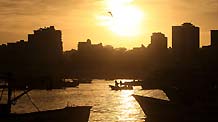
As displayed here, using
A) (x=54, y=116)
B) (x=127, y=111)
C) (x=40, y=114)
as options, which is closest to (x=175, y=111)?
(x=54, y=116)

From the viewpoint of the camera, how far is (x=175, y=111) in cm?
6562

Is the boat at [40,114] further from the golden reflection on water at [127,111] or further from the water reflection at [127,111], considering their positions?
the golden reflection on water at [127,111]

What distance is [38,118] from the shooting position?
49.4m

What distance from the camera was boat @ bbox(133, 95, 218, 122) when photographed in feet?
203

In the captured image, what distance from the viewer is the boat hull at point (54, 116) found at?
157ft

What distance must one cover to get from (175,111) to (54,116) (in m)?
19.3

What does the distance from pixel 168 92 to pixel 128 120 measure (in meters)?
8.52

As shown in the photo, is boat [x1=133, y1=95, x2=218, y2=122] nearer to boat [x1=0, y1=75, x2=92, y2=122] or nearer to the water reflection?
boat [x1=0, y1=75, x2=92, y2=122]

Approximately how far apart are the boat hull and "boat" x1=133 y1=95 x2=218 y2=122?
14358 millimetres

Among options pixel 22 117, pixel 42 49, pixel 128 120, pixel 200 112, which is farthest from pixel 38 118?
pixel 42 49

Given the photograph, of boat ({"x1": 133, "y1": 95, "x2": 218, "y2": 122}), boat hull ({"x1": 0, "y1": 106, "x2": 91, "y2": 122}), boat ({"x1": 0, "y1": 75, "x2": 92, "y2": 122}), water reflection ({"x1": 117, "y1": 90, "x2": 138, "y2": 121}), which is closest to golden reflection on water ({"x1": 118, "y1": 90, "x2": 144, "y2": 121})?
water reflection ({"x1": 117, "y1": 90, "x2": 138, "y2": 121})

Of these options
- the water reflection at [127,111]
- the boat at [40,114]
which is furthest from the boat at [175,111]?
the water reflection at [127,111]

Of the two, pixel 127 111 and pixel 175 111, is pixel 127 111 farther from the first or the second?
pixel 175 111

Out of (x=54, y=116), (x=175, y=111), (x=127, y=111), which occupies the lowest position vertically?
(x=127, y=111)
